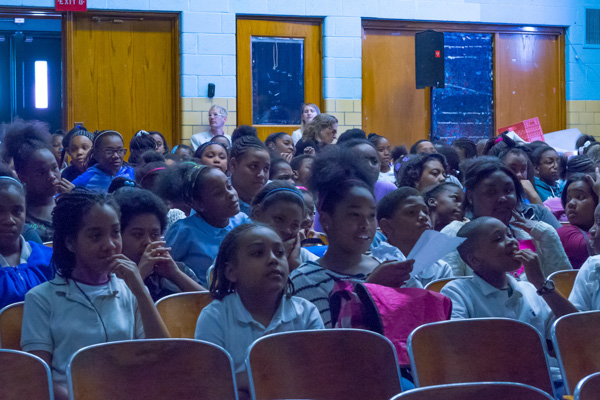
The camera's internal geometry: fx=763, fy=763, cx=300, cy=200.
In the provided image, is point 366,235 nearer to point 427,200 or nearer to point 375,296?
point 375,296

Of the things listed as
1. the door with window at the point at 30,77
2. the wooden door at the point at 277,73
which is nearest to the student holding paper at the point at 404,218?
the wooden door at the point at 277,73

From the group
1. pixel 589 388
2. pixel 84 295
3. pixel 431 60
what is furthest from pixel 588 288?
pixel 431 60

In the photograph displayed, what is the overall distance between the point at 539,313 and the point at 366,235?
627 millimetres

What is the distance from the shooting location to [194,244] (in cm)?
309

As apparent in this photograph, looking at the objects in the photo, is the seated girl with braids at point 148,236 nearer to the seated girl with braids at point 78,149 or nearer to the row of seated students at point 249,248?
the row of seated students at point 249,248

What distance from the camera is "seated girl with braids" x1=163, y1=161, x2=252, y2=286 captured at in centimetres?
309

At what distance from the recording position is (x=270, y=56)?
828 cm

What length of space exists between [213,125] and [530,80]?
401 cm

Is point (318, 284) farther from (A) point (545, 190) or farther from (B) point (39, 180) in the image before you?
(A) point (545, 190)

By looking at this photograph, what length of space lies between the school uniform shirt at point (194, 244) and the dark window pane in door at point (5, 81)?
871cm

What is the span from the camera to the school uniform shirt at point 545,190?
16.3ft

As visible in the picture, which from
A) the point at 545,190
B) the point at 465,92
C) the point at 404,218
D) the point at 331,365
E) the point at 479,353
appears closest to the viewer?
the point at 331,365

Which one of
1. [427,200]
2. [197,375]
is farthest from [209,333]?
[427,200]

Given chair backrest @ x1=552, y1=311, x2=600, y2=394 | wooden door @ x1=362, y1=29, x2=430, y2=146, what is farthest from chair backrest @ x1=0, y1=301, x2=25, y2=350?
wooden door @ x1=362, y1=29, x2=430, y2=146
